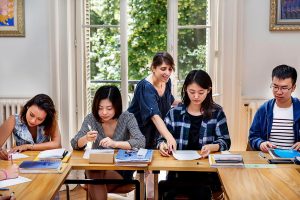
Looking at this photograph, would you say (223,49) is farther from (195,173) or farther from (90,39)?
(195,173)

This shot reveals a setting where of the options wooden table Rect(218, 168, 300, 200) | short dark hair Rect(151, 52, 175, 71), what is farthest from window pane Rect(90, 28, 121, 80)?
wooden table Rect(218, 168, 300, 200)

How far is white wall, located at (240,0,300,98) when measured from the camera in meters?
3.97

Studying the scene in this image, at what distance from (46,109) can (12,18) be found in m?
1.49

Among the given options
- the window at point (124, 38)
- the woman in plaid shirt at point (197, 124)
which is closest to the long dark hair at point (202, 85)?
the woman in plaid shirt at point (197, 124)

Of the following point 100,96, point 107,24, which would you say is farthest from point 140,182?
point 107,24

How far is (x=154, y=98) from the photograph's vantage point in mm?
3236

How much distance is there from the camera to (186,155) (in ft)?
8.61

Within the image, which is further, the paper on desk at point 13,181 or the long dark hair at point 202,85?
the long dark hair at point 202,85

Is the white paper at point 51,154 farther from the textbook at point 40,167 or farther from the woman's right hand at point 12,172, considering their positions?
the woman's right hand at point 12,172

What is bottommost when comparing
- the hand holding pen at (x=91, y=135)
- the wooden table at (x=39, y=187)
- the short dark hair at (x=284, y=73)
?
the wooden table at (x=39, y=187)

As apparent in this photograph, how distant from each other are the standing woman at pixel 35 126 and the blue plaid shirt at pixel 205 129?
2.51 ft

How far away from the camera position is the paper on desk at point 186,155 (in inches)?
101

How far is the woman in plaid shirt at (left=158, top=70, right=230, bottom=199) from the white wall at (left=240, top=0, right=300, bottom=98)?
1.35 m

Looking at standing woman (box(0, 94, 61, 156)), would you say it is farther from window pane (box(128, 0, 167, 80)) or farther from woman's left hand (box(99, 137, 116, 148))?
window pane (box(128, 0, 167, 80))
